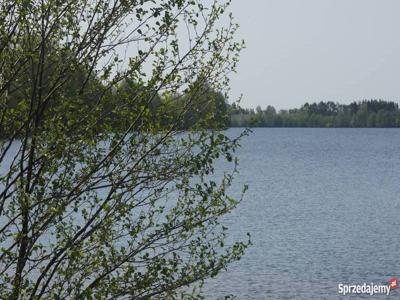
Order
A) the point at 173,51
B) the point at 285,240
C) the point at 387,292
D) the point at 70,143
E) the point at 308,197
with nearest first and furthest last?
1. the point at 70,143
2. the point at 173,51
3. the point at 387,292
4. the point at 285,240
5. the point at 308,197

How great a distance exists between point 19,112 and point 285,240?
20970mm

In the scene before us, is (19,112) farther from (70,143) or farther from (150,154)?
(150,154)

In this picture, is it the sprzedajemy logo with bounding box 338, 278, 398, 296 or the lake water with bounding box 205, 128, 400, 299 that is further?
the lake water with bounding box 205, 128, 400, 299

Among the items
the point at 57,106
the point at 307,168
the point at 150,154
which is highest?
the point at 57,106

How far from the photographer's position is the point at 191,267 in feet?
25.5

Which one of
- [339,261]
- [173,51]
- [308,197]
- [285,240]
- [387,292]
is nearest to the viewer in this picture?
[173,51]

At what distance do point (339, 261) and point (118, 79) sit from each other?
57.6ft

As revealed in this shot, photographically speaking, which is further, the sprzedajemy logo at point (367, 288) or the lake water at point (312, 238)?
the lake water at point (312, 238)

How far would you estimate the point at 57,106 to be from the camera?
7.38 meters

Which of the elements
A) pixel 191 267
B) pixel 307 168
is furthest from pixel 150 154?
pixel 307 168

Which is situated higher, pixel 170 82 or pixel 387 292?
pixel 170 82

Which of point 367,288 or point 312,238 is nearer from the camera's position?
point 367,288

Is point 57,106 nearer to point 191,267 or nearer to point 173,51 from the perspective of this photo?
point 173,51

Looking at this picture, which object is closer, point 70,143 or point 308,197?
point 70,143
